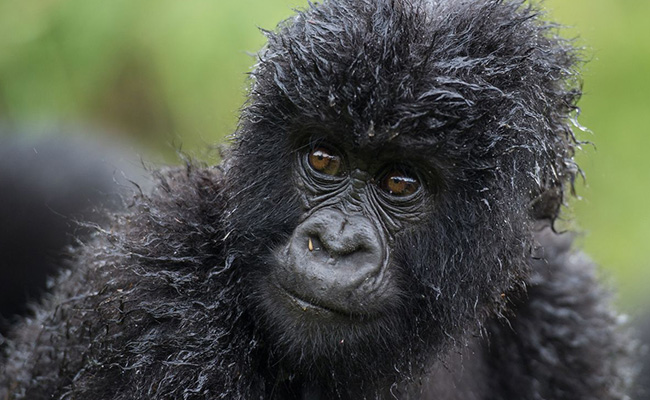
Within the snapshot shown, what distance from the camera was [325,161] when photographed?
3.06 m

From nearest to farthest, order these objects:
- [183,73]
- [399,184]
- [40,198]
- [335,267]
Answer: [335,267], [399,184], [40,198], [183,73]

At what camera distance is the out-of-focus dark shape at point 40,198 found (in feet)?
19.2

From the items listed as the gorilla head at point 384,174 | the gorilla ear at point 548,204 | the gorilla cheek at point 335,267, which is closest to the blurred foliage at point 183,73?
the gorilla ear at point 548,204

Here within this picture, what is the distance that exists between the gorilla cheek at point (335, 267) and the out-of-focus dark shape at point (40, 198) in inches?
117

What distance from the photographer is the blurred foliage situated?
6.94m

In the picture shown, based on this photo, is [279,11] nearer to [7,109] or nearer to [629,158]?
[7,109]

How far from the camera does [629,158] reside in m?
7.96

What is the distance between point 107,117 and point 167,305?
16.0 ft

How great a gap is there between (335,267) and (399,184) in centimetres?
41

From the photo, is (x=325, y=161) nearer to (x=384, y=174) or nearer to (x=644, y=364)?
(x=384, y=174)

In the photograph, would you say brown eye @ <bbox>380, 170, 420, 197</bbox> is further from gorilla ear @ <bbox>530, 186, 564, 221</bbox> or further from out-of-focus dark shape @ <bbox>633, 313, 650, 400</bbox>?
out-of-focus dark shape @ <bbox>633, 313, 650, 400</bbox>

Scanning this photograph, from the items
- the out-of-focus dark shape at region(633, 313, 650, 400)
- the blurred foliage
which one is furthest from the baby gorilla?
the blurred foliage

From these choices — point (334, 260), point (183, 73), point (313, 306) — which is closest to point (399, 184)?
point (334, 260)

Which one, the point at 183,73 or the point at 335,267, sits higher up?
the point at 183,73
